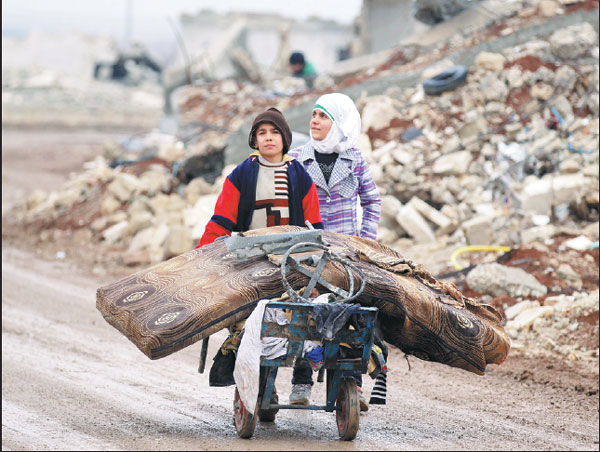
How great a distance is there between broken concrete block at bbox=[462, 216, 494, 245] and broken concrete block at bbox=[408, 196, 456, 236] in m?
0.64

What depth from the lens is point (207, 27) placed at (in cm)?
3697

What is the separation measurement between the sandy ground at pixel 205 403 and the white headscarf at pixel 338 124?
5.82 ft

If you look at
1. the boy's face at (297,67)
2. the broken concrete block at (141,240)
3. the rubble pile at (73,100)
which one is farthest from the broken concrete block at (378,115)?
the rubble pile at (73,100)

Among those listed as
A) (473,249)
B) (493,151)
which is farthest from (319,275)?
(493,151)

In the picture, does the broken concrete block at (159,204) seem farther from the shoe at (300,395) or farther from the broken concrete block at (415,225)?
the shoe at (300,395)

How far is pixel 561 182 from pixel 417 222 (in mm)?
1754

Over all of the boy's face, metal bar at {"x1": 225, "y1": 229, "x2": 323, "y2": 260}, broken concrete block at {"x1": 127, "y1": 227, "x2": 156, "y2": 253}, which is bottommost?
broken concrete block at {"x1": 127, "y1": 227, "x2": 156, "y2": 253}

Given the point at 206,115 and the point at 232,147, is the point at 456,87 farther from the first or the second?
the point at 206,115

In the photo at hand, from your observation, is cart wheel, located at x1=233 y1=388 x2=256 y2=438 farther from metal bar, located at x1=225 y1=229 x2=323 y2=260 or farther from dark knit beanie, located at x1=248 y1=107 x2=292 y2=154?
dark knit beanie, located at x1=248 y1=107 x2=292 y2=154

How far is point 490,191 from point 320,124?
618 cm

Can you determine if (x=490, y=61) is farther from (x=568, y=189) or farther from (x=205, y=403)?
(x=205, y=403)

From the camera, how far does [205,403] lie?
21.9ft

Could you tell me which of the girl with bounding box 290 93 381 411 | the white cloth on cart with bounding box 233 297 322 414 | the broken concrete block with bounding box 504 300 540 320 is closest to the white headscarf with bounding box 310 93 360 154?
the girl with bounding box 290 93 381 411

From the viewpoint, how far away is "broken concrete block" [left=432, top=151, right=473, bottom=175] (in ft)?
39.8
